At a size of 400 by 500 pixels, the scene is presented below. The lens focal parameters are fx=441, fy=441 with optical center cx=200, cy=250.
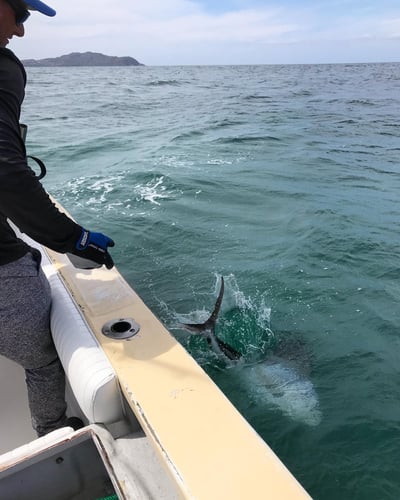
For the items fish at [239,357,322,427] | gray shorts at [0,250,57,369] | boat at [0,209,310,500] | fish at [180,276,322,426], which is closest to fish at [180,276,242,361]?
fish at [180,276,322,426]

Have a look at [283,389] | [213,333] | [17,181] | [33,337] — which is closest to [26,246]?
[33,337]

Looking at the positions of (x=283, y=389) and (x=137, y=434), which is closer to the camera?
(x=137, y=434)

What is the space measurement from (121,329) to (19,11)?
4.85 feet

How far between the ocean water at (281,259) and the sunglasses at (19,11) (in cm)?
302

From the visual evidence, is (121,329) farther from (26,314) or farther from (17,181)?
(17,181)

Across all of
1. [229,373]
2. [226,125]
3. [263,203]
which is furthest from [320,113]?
[229,373]

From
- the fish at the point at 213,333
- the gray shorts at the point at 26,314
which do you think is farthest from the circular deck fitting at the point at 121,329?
the fish at the point at 213,333

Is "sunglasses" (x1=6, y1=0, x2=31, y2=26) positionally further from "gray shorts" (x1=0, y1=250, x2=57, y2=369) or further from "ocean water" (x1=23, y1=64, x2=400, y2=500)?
"ocean water" (x1=23, y1=64, x2=400, y2=500)

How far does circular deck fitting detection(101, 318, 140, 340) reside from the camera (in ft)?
7.12

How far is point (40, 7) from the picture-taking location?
1.87 metres

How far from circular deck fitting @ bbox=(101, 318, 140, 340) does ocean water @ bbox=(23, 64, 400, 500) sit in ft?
5.80

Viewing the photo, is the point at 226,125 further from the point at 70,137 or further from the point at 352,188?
the point at 352,188

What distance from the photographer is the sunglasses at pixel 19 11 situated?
5.80 ft

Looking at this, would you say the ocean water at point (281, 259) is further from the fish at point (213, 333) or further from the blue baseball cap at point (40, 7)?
the blue baseball cap at point (40, 7)
